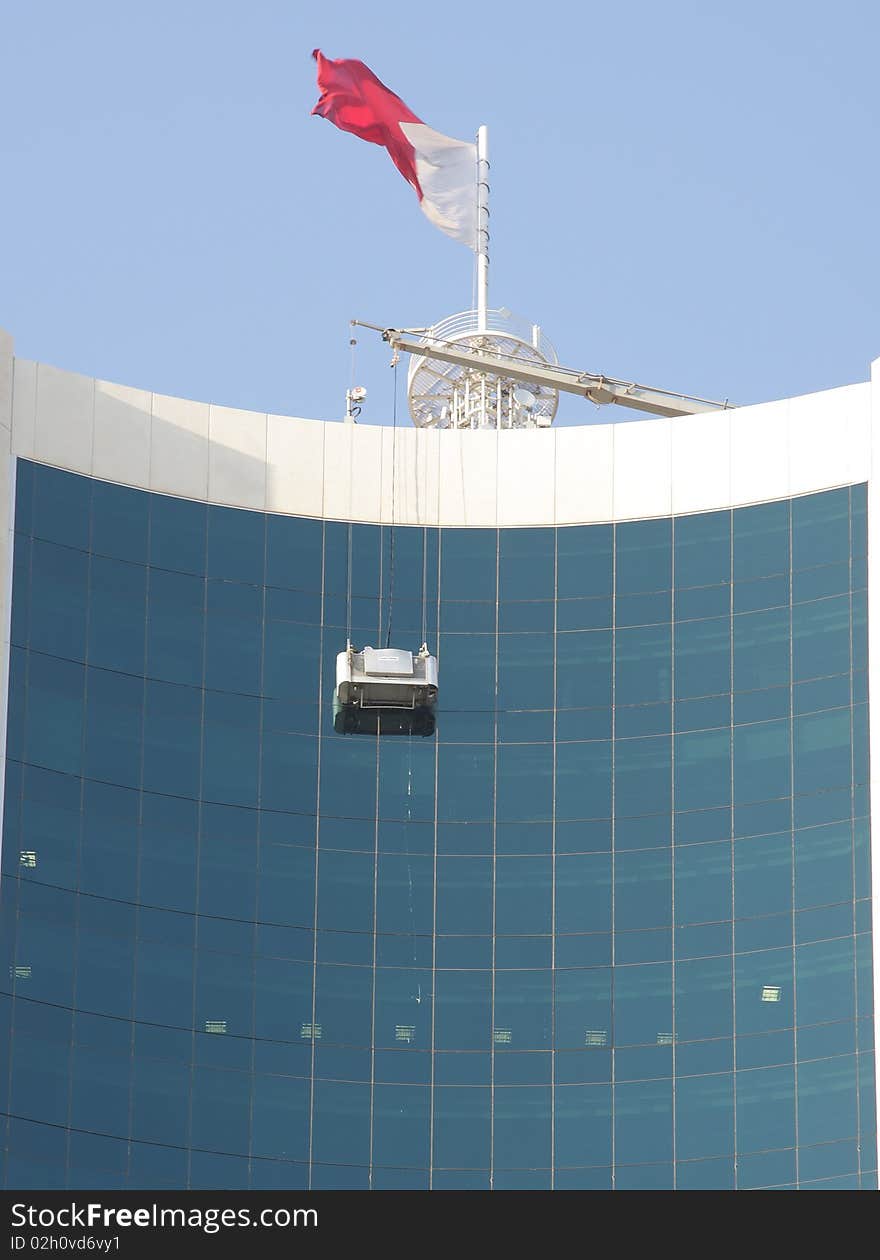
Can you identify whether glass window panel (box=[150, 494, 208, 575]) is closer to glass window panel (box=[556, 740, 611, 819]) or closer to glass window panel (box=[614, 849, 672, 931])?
glass window panel (box=[556, 740, 611, 819])

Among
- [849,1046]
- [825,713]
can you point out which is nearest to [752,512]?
[825,713]

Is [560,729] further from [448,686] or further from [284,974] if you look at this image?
[284,974]

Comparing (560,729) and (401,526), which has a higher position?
(401,526)

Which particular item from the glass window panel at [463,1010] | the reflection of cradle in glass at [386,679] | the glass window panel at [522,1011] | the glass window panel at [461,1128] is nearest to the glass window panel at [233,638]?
the reflection of cradle in glass at [386,679]

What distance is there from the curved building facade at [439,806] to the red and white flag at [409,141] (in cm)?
1237

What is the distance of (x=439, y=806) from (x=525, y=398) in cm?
1944

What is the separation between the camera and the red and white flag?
363 feet

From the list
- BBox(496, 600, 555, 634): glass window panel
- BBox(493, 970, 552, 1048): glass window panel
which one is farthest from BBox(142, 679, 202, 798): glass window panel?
BBox(493, 970, 552, 1048): glass window panel

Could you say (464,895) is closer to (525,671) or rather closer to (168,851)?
(525,671)

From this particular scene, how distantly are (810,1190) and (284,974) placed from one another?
1607 cm

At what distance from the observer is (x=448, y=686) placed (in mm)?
100938

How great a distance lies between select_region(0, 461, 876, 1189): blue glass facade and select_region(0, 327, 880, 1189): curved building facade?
106mm

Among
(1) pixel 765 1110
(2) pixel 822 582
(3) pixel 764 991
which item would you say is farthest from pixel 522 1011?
(2) pixel 822 582

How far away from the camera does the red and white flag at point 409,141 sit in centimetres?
11050
